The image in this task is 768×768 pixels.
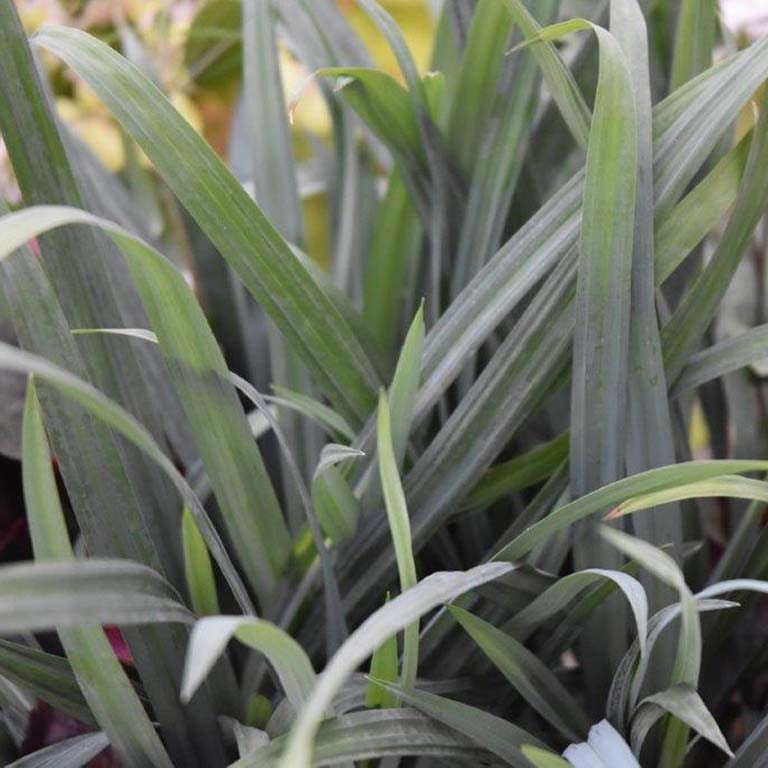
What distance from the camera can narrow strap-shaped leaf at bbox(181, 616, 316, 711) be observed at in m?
0.18

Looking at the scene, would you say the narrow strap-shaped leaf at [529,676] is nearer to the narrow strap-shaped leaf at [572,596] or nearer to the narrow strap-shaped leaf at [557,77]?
the narrow strap-shaped leaf at [572,596]

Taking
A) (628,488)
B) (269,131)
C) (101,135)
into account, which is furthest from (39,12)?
(628,488)

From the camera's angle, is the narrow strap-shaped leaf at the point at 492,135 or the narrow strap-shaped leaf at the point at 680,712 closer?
the narrow strap-shaped leaf at the point at 680,712

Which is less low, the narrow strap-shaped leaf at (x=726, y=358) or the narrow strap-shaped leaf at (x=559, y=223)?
the narrow strap-shaped leaf at (x=559, y=223)

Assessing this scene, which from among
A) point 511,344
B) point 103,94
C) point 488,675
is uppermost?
point 103,94

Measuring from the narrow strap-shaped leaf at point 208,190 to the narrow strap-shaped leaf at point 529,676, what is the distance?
4.2 inches

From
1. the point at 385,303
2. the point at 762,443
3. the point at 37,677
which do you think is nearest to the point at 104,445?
the point at 37,677

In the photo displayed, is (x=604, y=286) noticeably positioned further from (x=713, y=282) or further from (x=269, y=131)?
(x=269, y=131)

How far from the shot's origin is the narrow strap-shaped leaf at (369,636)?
0.58 feet

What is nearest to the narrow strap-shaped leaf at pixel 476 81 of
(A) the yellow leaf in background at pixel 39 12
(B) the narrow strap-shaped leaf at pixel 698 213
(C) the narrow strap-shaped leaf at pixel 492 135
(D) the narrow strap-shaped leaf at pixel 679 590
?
(C) the narrow strap-shaped leaf at pixel 492 135

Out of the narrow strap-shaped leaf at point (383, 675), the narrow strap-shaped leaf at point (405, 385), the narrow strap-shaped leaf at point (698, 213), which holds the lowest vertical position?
the narrow strap-shaped leaf at point (383, 675)

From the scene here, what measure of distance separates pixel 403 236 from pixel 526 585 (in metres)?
0.18

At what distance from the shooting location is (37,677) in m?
0.30

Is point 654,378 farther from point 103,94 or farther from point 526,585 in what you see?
point 103,94
